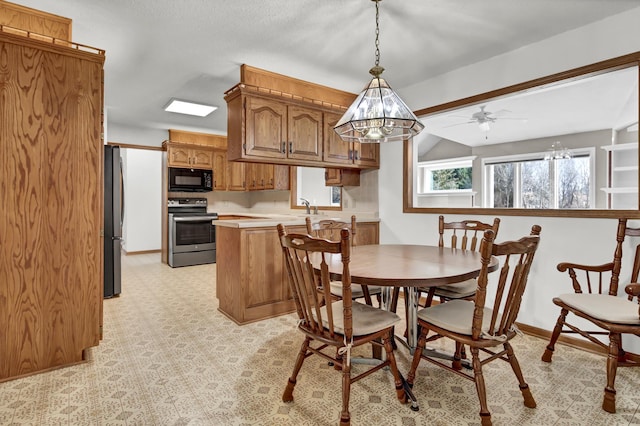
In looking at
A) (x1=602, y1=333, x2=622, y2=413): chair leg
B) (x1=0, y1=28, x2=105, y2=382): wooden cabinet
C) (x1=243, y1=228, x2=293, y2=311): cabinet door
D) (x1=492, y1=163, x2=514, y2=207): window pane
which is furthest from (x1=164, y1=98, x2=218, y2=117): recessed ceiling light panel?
(x1=492, y1=163, x2=514, y2=207): window pane

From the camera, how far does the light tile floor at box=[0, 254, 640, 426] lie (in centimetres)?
168

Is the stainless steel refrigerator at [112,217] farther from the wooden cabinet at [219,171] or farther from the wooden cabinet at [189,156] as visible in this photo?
the wooden cabinet at [219,171]

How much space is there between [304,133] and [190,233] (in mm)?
3189

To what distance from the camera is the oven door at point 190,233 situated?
552cm

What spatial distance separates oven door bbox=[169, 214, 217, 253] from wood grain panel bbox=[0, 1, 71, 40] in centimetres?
344

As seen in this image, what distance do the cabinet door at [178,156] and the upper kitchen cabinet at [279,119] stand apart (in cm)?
286

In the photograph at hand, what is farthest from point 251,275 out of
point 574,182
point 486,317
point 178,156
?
point 574,182

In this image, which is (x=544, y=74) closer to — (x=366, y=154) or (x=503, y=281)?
(x=366, y=154)

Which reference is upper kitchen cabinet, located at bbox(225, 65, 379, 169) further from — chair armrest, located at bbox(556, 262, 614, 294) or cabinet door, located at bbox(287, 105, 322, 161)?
chair armrest, located at bbox(556, 262, 614, 294)

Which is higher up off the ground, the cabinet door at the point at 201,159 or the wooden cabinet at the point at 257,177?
the cabinet door at the point at 201,159

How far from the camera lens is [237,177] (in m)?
6.54

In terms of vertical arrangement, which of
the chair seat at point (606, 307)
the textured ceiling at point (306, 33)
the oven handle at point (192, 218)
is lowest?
the chair seat at point (606, 307)

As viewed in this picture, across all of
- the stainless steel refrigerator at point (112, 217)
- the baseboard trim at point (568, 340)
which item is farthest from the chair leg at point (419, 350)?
the stainless steel refrigerator at point (112, 217)

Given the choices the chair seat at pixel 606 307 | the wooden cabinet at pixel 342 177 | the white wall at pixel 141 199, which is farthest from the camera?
the white wall at pixel 141 199
